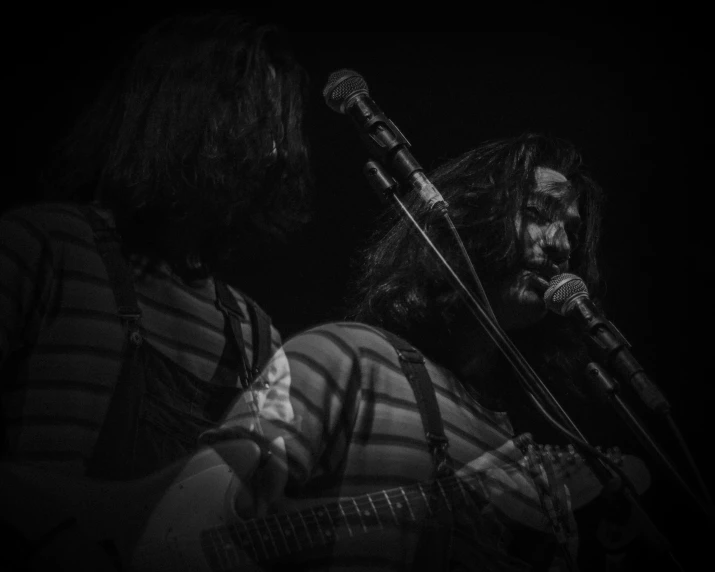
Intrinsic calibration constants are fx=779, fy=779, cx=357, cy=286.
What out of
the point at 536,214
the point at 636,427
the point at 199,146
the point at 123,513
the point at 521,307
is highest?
the point at 199,146

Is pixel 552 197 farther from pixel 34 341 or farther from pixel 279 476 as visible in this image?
pixel 34 341

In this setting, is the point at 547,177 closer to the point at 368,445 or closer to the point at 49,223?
the point at 368,445

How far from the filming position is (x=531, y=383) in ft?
5.10

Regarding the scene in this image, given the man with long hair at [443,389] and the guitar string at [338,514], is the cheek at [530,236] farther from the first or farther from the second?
the guitar string at [338,514]

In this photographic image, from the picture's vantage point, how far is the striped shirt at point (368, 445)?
1459mm

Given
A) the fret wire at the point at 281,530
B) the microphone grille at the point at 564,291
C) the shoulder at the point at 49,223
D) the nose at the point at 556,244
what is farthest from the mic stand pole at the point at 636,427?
the shoulder at the point at 49,223

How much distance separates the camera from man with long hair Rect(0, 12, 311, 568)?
1.31m

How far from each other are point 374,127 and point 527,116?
757 mm

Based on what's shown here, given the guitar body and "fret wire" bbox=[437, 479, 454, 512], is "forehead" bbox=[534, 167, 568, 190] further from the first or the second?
the guitar body

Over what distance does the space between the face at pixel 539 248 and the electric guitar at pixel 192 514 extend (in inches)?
23.8

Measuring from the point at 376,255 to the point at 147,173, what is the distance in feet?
2.14

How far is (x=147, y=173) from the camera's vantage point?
5.07 ft

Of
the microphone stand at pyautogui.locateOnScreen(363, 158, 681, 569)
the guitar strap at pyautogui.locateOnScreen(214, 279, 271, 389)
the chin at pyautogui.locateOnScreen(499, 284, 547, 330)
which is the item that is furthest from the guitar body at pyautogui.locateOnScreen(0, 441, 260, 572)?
the chin at pyautogui.locateOnScreen(499, 284, 547, 330)

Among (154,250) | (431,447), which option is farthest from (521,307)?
(154,250)
